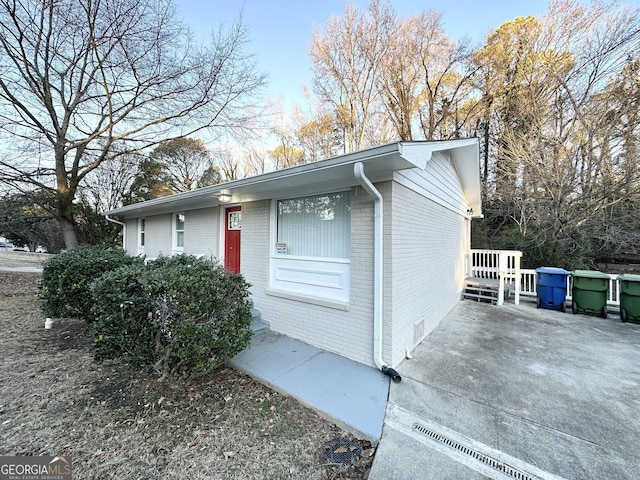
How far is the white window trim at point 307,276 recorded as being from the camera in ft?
13.2

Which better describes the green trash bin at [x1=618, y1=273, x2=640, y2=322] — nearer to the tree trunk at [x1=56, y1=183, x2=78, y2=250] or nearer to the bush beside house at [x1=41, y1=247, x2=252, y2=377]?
the bush beside house at [x1=41, y1=247, x2=252, y2=377]

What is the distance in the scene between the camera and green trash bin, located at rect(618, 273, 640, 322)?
5711 mm

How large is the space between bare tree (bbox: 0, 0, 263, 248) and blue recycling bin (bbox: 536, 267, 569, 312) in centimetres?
1139

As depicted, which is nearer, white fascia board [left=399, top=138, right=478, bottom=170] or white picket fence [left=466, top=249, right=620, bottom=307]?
white fascia board [left=399, top=138, right=478, bottom=170]

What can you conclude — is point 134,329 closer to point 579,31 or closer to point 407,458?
point 407,458

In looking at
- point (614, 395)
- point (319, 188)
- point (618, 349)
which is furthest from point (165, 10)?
point (618, 349)

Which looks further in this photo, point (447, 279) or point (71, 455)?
point (447, 279)

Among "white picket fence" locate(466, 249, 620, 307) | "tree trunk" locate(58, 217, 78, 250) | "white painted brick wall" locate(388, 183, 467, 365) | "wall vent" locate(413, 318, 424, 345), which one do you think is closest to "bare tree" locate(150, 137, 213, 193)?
"tree trunk" locate(58, 217, 78, 250)

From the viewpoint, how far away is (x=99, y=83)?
928cm

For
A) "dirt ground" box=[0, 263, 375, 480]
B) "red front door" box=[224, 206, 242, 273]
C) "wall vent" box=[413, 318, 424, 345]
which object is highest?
"red front door" box=[224, 206, 242, 273]

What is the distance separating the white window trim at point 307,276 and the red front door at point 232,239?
119 centimetres

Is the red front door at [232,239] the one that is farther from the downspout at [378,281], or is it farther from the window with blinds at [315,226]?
the downspout at [378,281]

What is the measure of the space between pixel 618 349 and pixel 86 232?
65.9ft

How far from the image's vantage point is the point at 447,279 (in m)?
6.49
